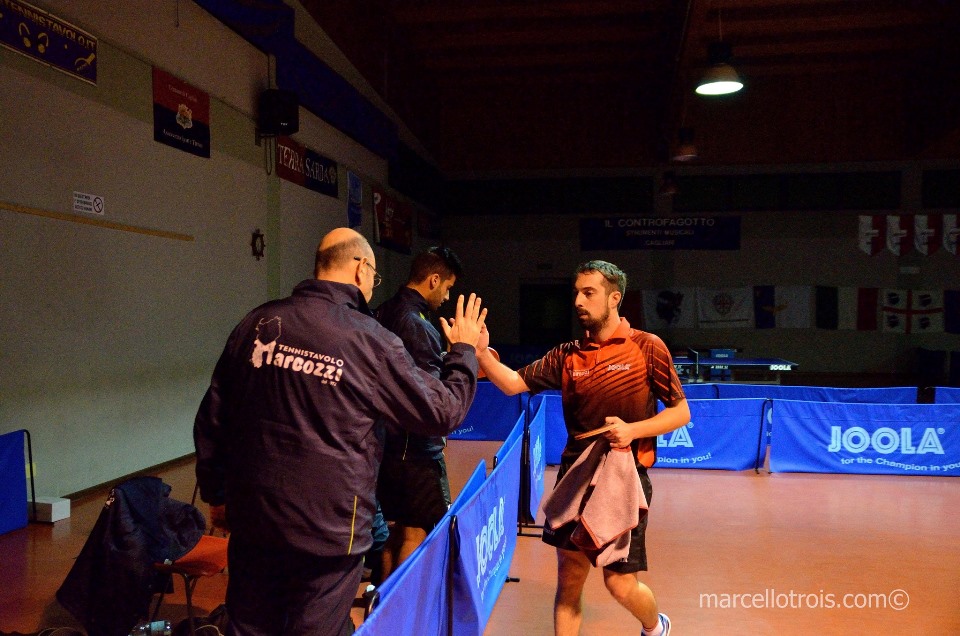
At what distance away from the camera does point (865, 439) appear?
7473 mm

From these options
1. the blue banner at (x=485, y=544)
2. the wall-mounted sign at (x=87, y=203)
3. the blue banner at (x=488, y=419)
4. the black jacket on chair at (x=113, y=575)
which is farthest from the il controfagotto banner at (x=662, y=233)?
the black jacket on chair at (x=113, y=575)

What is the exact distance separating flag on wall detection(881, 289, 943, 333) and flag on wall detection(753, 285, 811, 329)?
1832 mm

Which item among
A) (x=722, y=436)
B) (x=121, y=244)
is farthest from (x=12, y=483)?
(x=722, y=436)

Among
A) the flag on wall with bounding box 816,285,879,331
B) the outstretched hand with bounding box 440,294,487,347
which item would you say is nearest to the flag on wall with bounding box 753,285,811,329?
the flag on wall with bounding box 816,285,879,331

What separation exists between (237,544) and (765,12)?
42.7 feet

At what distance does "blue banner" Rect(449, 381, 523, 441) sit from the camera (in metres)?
9.36

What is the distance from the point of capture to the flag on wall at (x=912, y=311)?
56.5ft

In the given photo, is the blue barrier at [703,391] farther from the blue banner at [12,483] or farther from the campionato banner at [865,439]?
the blue banner at [12,483]

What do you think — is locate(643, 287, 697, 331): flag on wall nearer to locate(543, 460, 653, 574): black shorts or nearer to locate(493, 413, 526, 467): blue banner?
locate(493, 413, 526, 467): blue banner

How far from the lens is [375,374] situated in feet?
6.64

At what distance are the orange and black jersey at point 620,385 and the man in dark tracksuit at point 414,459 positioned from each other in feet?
2.16

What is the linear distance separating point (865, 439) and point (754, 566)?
3450 mm

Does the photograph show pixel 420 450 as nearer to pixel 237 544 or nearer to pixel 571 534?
pixel 571 534

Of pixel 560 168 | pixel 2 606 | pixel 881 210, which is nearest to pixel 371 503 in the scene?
pixel 2 606
